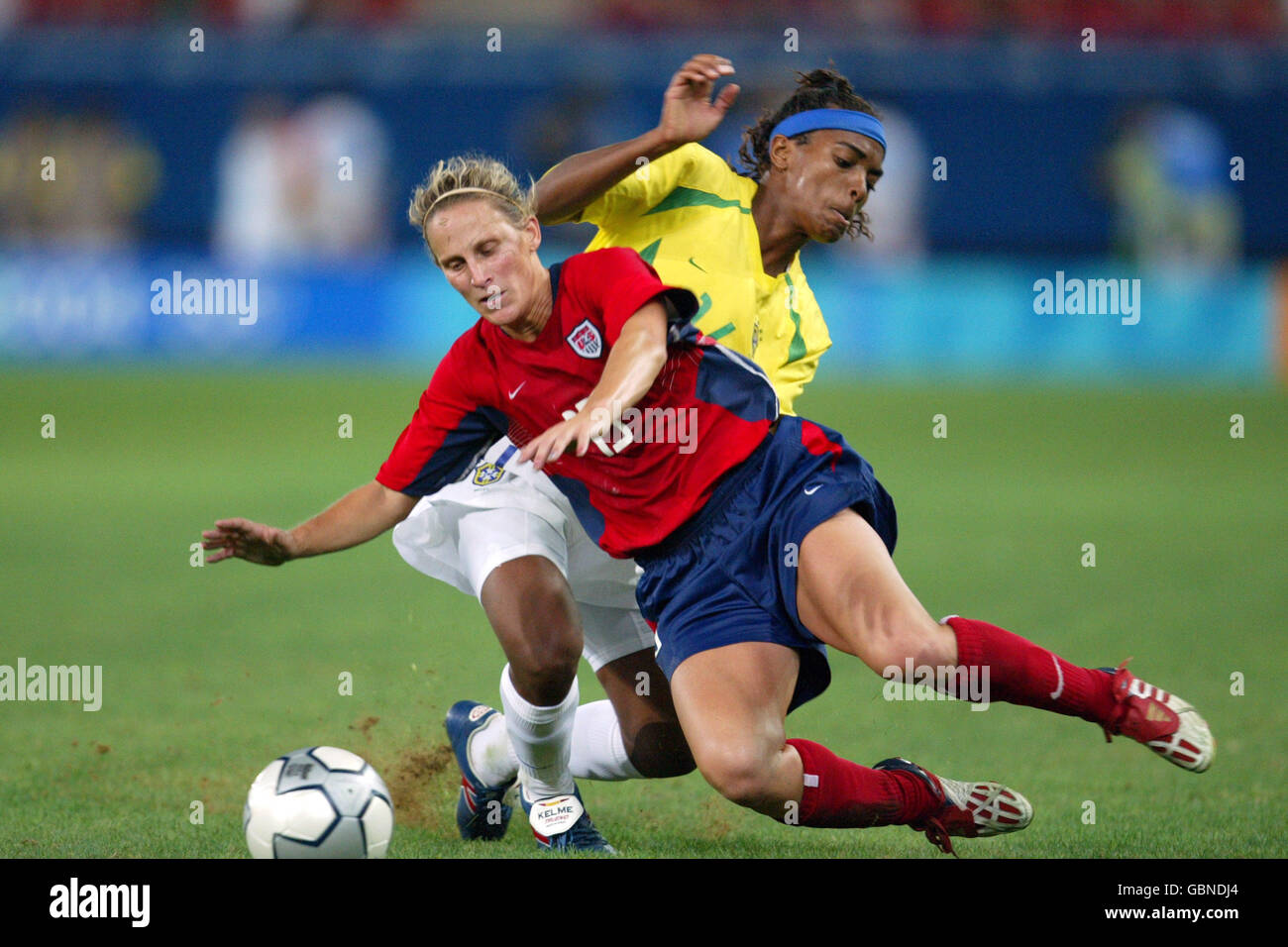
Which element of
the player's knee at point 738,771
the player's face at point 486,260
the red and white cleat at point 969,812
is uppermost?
the player's face at point 486,260

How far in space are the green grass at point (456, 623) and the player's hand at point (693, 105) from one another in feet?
6.78

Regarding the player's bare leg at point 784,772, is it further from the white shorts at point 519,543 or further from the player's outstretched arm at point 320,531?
the player's outstretched arm at point 320,531

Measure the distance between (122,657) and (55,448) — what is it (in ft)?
23.7

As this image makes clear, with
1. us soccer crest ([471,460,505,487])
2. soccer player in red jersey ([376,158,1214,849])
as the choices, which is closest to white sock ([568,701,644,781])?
soccer player in red jersey ([376,158,1214,849])

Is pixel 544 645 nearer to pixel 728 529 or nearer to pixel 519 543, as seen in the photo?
pixel 519 543

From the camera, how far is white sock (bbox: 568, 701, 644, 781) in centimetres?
482

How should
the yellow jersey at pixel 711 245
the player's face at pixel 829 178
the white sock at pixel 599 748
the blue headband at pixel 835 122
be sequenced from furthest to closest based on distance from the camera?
the blue headband at pixel 835 122 → the player's face at pixel 829 178 → the yellow jersey at pixel 711 245 → the white sock at pixel 599 748

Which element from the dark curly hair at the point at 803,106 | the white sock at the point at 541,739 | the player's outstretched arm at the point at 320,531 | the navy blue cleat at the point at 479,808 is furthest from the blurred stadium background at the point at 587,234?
the white sock at the point at 541,739

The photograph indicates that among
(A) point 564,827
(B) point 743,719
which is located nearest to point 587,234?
(A) point 564,827

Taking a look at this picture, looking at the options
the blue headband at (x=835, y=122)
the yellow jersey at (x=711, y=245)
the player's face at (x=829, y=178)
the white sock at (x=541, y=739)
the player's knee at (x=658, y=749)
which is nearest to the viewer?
the white sock at (x=541, y=739)

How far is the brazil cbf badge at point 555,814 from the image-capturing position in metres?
4.59

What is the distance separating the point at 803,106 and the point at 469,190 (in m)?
1.44

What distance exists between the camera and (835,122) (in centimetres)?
516

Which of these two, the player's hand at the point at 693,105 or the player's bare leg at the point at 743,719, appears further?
the player's hand at the point at 693,105
